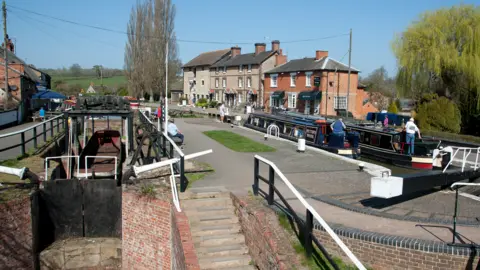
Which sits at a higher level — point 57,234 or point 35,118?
point 35,118

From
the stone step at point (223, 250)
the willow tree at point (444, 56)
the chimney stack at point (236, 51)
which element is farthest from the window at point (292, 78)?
the stone step at point (223, 250)

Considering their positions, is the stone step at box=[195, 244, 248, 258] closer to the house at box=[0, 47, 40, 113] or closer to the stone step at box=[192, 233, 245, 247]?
the stone step at box=[192, 233, 245, 247]

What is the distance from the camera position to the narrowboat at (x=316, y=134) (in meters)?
19.1

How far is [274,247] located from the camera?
6605mm

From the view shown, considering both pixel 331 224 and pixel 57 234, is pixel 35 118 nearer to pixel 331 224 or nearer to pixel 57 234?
pixel 57 234

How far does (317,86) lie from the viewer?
132 feet

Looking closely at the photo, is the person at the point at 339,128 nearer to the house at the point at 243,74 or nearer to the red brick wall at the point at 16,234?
the red brick wall at the point at 16,234

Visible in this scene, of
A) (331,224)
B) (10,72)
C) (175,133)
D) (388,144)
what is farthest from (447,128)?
(10,72)

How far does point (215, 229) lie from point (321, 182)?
12.1ft

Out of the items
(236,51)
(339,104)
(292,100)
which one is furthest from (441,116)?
(236,51)

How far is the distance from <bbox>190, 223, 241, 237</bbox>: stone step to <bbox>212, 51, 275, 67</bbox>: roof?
42445 millimetres

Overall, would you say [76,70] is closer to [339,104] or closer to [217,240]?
[339,104]

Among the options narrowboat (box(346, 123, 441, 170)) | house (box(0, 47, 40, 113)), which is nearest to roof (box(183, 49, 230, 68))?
house (box(0, 47, 40, 113))

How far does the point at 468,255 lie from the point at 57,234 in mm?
9684
